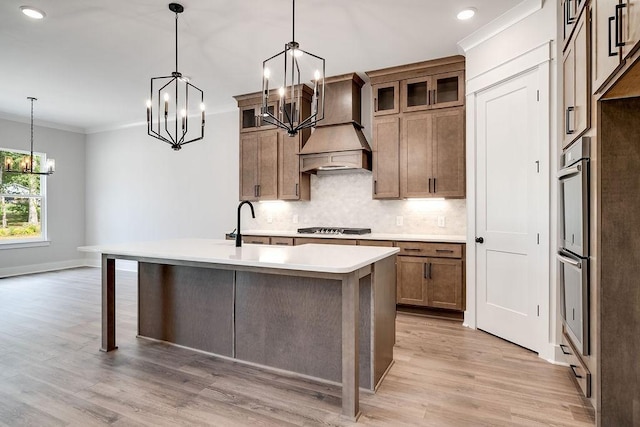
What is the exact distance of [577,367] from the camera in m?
2.27

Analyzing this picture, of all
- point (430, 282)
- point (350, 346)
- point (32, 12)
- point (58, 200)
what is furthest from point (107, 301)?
point (58, 200)

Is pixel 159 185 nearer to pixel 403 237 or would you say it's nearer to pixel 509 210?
pixel 403 237

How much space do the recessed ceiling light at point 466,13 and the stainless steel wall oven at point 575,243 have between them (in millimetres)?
1534

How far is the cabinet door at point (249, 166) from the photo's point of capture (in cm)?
540

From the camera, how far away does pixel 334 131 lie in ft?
15.4

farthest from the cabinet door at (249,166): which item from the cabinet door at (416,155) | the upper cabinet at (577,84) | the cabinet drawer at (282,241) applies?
the upper cabinet at (577,84)

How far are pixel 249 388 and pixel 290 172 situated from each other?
10.7 feet

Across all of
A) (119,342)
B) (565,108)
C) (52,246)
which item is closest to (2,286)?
(52,246)

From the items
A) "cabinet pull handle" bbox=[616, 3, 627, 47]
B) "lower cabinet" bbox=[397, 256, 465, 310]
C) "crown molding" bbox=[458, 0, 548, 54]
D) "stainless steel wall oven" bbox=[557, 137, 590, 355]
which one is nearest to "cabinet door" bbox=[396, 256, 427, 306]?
"lower cabinet" bbox=[397, 256, 465, 310]

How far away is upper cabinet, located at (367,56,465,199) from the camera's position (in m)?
4.03

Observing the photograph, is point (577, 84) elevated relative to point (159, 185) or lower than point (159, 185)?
elevated

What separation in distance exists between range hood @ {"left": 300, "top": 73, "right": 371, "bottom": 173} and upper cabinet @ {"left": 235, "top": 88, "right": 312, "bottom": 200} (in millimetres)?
334

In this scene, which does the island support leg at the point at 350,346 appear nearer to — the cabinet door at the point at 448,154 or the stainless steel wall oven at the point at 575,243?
the stainless steel wall oven at the point at 575,243

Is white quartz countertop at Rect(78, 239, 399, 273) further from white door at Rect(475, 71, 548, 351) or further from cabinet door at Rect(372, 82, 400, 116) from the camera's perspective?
cabinet door at Rect(372, 82, 400, 116)
